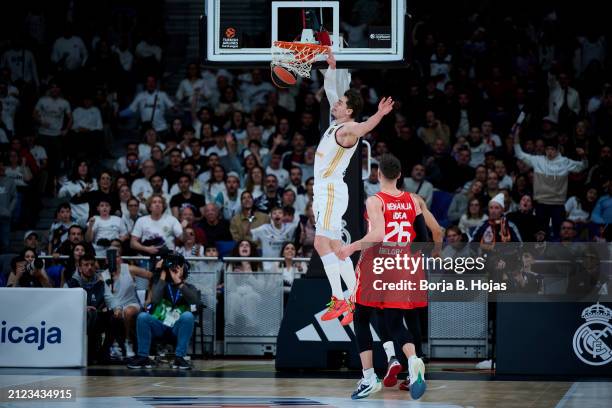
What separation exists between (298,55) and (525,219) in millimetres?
6171

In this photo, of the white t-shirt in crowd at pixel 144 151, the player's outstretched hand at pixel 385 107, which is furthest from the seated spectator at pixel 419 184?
the player's outstretched hand at pixel 385 107

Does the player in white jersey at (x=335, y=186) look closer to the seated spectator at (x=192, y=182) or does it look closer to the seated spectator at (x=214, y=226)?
the seated spectator at (x=214, y=226)

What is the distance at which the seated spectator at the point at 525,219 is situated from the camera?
56.0 feet

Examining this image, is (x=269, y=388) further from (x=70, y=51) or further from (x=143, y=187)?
(x=70, y=51)

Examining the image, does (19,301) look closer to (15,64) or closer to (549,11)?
(15,64)

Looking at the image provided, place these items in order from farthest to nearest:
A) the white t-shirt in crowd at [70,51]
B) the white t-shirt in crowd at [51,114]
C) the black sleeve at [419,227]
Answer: the white t-shirt in crowd at [70,51] → the white t-shirt in crowd at [51,114] → the black sleeve at [419,227]

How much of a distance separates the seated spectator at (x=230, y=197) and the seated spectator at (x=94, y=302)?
315 centimetres

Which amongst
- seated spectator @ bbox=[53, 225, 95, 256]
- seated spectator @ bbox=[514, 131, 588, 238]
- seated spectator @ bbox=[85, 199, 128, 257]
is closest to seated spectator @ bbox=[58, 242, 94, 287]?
seated spectator @ bbox=[53, 225, 95, 256]

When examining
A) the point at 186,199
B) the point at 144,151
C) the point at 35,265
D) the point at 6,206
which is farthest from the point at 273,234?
the point at 6,206

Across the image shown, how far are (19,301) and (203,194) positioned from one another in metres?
4.67

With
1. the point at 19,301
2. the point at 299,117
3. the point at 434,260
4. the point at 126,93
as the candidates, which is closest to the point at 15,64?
the point at 126,93

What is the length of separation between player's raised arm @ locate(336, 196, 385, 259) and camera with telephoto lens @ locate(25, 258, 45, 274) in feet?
21.5

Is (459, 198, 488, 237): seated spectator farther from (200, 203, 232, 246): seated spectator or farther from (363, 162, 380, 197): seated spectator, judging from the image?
(200, 203, 232, 246): seated spectator

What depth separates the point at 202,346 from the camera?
16438mm
